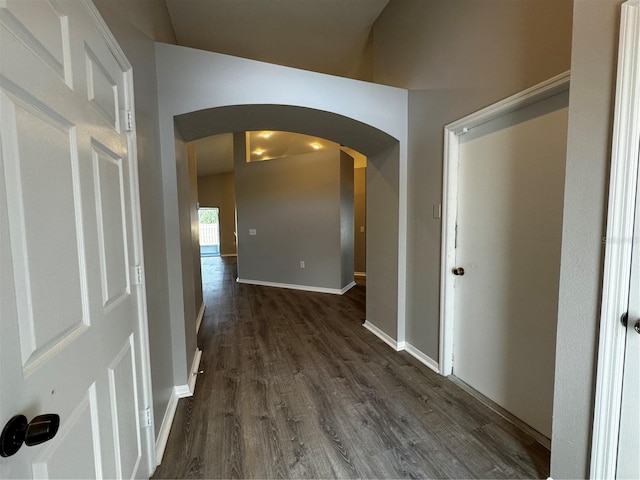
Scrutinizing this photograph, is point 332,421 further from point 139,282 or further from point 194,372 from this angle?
point 139,282

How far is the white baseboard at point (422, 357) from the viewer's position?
89.3 inches

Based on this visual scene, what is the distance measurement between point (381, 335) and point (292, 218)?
2892 mm

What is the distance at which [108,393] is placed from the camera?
0.92 metres

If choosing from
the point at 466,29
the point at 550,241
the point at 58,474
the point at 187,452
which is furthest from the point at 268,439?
the point at 466,29

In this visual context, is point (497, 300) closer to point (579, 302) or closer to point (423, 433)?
point (579, 302)

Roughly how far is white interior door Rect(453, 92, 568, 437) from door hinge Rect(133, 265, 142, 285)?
207cm

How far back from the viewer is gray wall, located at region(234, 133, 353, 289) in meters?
4.79

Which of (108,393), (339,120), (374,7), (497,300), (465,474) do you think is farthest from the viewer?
(374,7)

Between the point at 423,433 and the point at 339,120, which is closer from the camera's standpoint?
the point at 423,433

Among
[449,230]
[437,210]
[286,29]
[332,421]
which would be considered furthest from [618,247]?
[286,29]

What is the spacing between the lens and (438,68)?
2.13 m

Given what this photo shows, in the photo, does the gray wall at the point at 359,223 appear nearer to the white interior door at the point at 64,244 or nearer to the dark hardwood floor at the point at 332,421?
the dark hardwood floor at the point at 332,421

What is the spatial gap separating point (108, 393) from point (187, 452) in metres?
0.86

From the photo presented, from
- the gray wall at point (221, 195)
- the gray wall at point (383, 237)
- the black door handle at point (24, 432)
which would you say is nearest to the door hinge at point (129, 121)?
the black door handle at point (24, 432)
